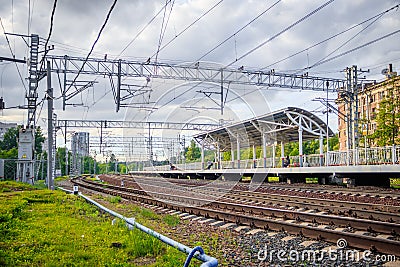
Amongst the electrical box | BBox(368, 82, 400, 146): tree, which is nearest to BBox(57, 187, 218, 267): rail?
the electrical box

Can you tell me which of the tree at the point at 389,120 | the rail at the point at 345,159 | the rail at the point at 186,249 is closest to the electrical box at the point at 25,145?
the rail at the point at 345,159

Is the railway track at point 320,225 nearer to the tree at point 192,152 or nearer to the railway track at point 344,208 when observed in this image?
the railway track at point 344,208

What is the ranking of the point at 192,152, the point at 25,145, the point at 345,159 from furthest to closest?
the point at 192,152, the point at 25,145, the point at 345,159

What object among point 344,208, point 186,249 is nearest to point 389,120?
point 344,208

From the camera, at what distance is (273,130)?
1159 inches

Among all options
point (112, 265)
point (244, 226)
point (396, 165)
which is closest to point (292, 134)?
point (396, 165)

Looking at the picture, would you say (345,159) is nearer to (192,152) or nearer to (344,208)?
(344,208)

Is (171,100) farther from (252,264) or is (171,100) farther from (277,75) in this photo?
(252,264)

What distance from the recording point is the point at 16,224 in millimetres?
9055
